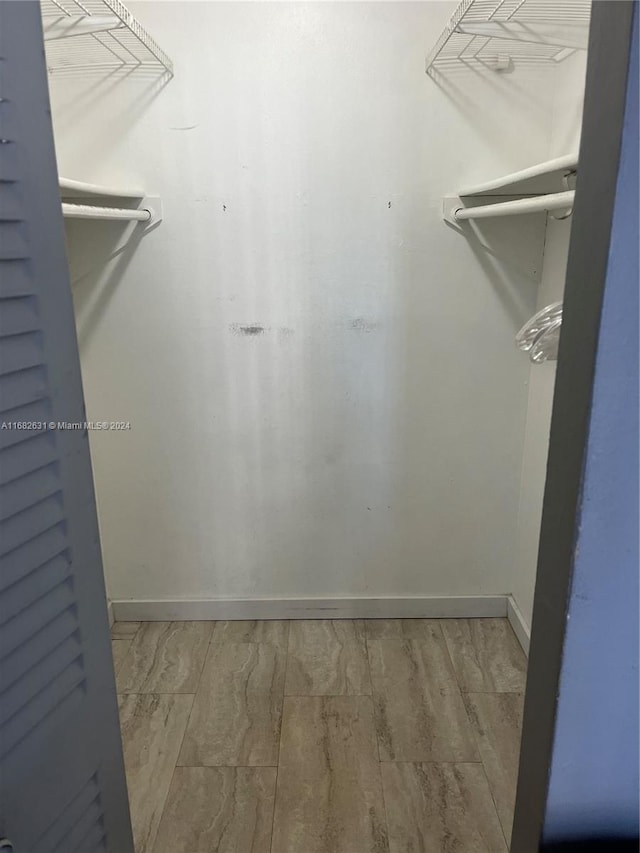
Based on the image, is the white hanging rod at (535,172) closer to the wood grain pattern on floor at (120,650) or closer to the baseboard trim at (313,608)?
the baseboard trim at (313,608)

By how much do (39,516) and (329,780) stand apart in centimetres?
116

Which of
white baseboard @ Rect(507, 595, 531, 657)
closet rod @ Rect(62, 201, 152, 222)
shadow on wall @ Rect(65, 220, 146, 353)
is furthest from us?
white baseboard @ Rect(507, 595, 531, 657)

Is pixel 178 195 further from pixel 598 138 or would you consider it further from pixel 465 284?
pixel 598 138

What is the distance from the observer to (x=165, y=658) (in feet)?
6.48

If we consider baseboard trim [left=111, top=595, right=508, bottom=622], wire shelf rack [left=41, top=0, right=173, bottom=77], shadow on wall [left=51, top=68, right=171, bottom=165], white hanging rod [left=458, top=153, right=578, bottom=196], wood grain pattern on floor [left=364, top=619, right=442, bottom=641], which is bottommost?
wood grain pattern on floor [left=364, top=619, right=442, bottom=641]

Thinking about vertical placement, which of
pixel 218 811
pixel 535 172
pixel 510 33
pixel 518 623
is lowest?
pixel 218 811

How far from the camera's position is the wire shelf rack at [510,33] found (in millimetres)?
1434

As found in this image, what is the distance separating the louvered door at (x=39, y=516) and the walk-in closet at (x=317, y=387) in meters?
0.68

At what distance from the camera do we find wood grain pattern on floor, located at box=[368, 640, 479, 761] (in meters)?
1.61

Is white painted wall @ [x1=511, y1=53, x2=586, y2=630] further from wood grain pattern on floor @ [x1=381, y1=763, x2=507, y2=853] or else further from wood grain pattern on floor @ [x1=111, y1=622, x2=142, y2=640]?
wood grain pattern on floor @ [x1=111, y1=622, x2=142, y2=640]

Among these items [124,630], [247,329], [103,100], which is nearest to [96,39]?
[103,100]

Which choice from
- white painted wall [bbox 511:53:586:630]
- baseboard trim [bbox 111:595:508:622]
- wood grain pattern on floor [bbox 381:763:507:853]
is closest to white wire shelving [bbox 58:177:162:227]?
white painted wall [bbox 511:53:586:630]

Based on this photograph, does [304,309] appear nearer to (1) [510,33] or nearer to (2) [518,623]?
(1) [510,33]

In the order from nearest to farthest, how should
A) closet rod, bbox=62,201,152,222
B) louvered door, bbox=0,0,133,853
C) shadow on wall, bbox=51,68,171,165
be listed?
1. louvered door, bbox=0,0,133,853
2. closet rod, bbox=62,201,152,222
3. shadow on wall, bbox=51,68,171,165
